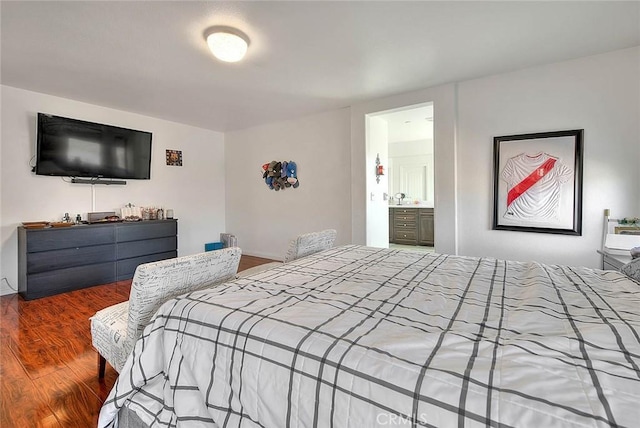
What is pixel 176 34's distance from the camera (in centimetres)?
235

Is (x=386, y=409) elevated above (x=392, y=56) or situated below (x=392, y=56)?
below

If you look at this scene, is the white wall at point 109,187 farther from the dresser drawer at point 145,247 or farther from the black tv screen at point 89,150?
the dresser drawer at point 145,247

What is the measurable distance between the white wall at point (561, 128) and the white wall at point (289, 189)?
169 centimetres

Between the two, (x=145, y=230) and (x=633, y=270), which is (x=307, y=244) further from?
(x=145, y=230)

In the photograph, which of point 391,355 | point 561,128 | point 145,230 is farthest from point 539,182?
point 145,230

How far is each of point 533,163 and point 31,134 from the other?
5961 mm

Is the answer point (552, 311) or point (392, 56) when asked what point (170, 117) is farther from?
point (552, 311)

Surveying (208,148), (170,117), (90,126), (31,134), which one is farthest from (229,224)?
(31,134)

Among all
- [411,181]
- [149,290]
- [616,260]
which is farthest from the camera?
[411,181]

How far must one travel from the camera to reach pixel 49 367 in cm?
192

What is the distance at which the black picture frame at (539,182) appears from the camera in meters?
2.87

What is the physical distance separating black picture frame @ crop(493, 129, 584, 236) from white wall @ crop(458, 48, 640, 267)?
75mm

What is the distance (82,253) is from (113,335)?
2809mm

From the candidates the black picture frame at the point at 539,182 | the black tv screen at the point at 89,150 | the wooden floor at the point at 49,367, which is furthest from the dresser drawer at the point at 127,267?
the black picture frame at the point at 539,182
